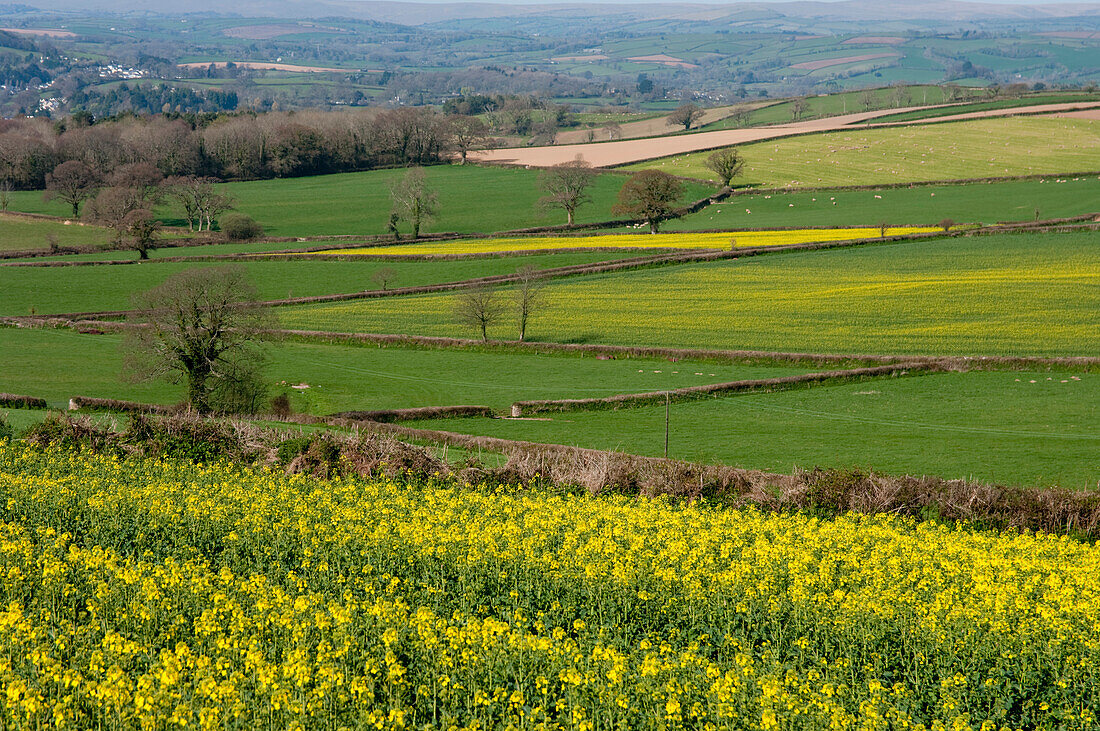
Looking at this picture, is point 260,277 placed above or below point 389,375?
above

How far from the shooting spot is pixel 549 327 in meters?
58.0

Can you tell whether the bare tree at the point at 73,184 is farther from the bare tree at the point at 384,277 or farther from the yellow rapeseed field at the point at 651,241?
the bare tree at the point at 384,277

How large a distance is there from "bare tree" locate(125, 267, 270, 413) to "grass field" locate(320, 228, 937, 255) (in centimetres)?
3864

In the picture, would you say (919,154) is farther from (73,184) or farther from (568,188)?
(73,184)

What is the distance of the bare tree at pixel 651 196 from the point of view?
299 ft

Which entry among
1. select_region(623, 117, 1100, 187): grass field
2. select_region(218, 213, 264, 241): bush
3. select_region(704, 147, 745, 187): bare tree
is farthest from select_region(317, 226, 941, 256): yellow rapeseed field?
select_region(623, 117, 1100, 187): grass field

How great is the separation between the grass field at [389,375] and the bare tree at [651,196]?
42.3m

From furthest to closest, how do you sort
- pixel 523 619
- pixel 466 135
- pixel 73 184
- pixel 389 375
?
pixel 466 135 → pixel 73 184 → pixel 389 375 → pixel 523 619

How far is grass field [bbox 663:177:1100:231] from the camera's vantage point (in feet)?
286

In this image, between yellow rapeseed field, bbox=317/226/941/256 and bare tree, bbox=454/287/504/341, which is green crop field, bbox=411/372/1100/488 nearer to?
bare tree, bbox=454/287/504/341

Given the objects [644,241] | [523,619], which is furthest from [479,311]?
[523,619]

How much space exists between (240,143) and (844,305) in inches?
3810

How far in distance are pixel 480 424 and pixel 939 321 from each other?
28877 mm

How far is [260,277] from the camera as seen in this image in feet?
247
